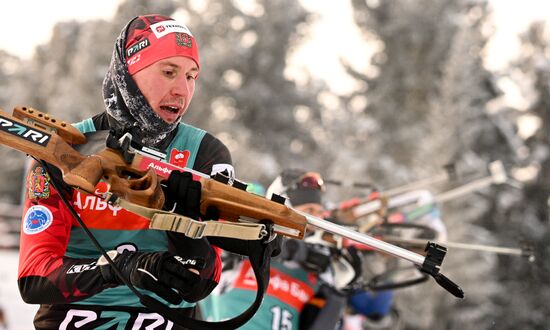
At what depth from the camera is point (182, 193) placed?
7.70 ft

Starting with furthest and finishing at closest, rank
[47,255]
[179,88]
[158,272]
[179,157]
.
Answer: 1. [179,157]
2. [179,88]
3. [47,255]
4. [158,272]

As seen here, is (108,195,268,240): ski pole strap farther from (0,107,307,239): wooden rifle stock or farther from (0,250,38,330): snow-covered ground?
(0,250,38,330): snow-covered ground

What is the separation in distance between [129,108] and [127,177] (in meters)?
0.48

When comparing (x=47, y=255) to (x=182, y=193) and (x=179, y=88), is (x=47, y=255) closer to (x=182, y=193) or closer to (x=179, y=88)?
(x=182, y=193)

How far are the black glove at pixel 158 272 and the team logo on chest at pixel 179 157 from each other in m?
0.60

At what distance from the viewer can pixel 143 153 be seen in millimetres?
2461

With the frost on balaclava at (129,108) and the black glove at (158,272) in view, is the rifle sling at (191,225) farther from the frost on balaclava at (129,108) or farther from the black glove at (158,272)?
the frost on balaclava at (129,108)

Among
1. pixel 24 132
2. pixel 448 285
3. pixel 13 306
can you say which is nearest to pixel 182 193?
pixel 24 132

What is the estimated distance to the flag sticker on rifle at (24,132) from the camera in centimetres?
230

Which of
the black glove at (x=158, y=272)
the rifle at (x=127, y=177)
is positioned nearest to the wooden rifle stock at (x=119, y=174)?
the rifle at (x=127, y=177)

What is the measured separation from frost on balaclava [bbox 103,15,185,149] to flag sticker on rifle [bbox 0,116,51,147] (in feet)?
1.22

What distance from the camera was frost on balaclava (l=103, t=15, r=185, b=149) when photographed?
2.76 metres

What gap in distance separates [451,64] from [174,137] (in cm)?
2105

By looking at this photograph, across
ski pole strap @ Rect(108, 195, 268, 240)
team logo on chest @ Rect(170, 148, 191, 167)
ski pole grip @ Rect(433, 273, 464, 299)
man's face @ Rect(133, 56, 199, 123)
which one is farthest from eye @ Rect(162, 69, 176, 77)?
ski pole grip @ Rect(433, 273, 464, 299)
